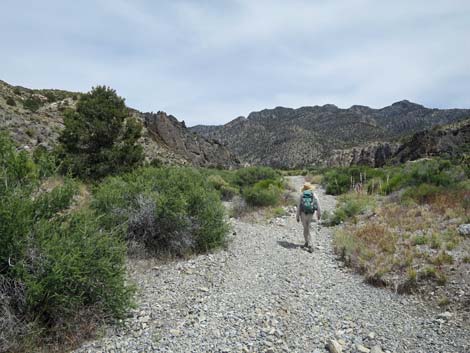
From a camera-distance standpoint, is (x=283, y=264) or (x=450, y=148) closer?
(x=283, y=264)

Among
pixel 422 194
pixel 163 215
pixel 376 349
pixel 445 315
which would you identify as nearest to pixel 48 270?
pixel 163 215

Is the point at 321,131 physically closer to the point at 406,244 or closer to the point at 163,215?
the point at 406,244

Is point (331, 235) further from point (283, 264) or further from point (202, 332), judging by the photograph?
point (202, 332)

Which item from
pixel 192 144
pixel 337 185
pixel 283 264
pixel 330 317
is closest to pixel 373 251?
pixel 283 264

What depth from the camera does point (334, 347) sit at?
4176mm

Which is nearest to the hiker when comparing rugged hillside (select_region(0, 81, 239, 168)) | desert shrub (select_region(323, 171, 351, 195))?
rugged hillside (select_region(0, 81, 239, 168))

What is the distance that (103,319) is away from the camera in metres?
4.31

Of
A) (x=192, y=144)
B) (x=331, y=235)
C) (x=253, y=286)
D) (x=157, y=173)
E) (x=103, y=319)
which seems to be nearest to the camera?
(x=103, y=319)

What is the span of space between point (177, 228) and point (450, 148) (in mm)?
46399

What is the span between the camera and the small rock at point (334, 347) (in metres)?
4.14

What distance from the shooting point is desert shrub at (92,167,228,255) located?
7.38 metres

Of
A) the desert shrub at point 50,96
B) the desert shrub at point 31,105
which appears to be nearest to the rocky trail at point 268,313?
the desert shrub at point 31,105

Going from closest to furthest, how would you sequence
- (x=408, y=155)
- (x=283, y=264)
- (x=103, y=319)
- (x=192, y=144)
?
(x=103, y=319), (x=283, y=264), (x=408, y=155), (x=192, y=144)

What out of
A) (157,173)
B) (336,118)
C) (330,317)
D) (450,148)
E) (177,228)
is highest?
(336,118)
